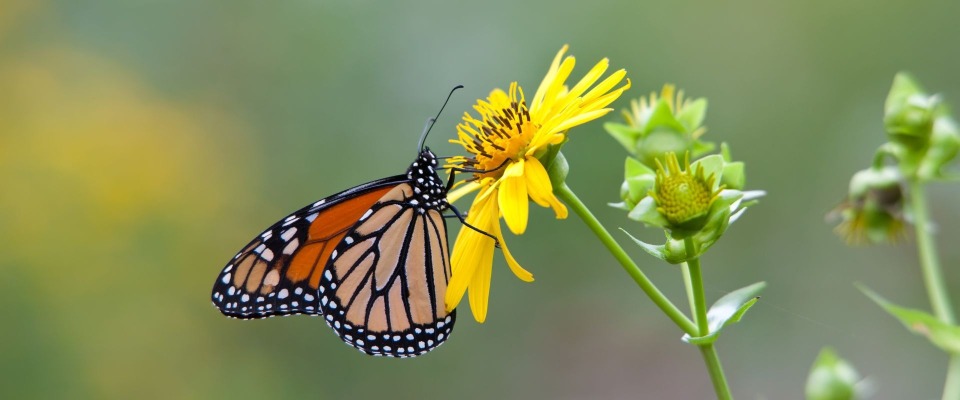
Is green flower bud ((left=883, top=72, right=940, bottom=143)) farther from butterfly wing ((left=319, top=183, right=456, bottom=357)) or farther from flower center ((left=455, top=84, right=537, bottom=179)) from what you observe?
butterfly wing ((left=319, top=183, right=456, bottom=357))

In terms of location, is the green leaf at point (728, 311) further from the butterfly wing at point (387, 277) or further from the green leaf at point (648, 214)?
the butterfly wing at point (387, 277)

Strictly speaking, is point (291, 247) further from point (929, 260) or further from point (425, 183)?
point (929, 260)

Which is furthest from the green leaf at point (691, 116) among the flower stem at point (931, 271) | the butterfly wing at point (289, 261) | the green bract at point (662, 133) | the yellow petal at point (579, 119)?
the butterfly wing at point (289, 261)

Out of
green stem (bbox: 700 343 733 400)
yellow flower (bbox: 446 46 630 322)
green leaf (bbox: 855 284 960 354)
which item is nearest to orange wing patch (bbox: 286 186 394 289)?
yellow flower (bbox: 446 46 630 322)

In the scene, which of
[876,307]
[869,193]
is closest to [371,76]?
[876,307]

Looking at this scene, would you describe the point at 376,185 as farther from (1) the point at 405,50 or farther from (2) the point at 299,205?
→ (1) the point at 405,50

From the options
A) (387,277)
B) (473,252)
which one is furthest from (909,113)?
(387,277)
